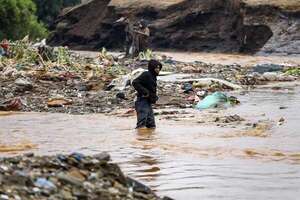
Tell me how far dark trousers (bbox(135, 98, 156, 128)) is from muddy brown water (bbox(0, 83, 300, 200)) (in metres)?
0.26

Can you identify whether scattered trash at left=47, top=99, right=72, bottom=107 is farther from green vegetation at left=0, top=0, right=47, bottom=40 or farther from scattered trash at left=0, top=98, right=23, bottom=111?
green vegetation at left=0, top=0, right=47, bottom=40

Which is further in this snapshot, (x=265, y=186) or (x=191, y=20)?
(x=191, y=20)

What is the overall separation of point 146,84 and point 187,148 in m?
2.57

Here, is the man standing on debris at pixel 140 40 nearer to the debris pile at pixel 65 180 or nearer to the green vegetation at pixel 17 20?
the green vegetation at pixel 17 20

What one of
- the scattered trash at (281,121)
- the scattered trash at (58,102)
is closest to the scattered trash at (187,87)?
the scattered trash at (58,102)

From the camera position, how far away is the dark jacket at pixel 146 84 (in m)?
11.8

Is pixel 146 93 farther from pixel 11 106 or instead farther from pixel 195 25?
pixel 195 25

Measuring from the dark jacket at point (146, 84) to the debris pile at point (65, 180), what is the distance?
5.72m

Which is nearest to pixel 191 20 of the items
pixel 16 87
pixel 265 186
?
pixel 16 87

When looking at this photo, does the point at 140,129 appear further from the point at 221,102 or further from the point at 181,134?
the point at 221,102

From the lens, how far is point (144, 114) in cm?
1202

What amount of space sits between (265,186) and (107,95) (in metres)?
10.8

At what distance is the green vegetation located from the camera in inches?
1560

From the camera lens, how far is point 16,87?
18219 millimetres
